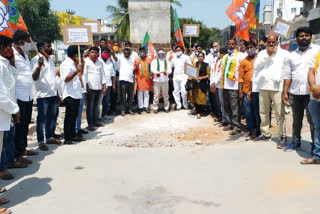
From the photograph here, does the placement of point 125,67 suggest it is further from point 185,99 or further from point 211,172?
point 211,172

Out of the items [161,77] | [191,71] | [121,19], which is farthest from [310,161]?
[121,19]

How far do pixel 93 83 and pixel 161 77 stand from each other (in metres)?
2.63

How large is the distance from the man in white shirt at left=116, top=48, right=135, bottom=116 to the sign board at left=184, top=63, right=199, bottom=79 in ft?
5.00

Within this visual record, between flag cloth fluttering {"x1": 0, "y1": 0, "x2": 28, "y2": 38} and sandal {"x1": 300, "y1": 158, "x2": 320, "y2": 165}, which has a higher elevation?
flag cloth fluttering {"x1": 0, "y1": 0, "x2": 28, "y2": 38}

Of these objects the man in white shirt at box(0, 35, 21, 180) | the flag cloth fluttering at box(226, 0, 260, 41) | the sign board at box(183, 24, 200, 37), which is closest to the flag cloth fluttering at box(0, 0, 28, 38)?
the man in white shirt at box(0, 35, 21, 180)

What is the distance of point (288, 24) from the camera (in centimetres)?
594

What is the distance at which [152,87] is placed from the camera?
32.6 feet

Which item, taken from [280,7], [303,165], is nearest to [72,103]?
[303,165]

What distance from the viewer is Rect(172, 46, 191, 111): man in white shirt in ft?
31.6

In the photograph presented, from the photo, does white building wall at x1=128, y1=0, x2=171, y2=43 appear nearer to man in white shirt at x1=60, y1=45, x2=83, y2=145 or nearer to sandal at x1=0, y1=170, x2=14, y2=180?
man in white shirt at x1=60, y1=45, x2=83, y2=145

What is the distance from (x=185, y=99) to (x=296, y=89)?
16.7ft

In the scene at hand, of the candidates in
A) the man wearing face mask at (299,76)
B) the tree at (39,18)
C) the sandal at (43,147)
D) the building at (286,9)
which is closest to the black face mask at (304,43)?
the man wearing face mask at (299,76)

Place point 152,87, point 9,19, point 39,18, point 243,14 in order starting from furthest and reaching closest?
point 39,18 < point 152,87 < point 243,14 < point 9,19

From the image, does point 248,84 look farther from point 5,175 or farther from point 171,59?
point 5,175
